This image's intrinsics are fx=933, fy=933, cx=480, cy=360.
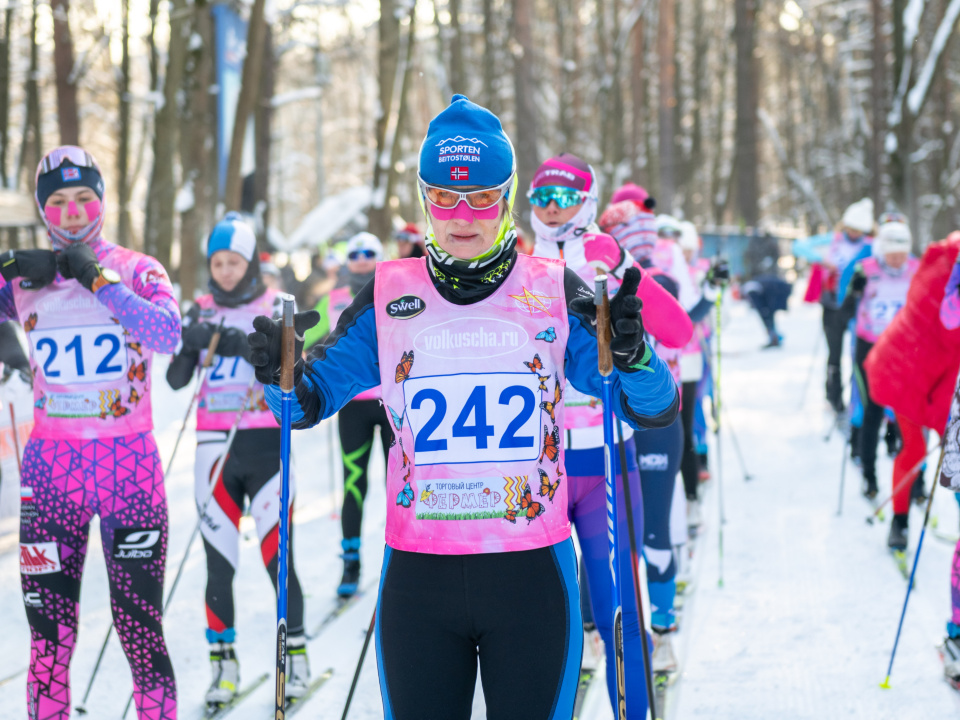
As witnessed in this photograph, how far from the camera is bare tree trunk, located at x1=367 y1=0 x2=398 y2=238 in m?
14.4

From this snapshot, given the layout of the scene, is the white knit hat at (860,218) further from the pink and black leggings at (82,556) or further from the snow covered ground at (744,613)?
the pink and black leggings at (82,556)

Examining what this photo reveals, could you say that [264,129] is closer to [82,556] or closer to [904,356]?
[904,356]

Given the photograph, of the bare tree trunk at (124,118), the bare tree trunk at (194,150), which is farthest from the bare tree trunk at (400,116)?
the bare tree trunk at (124,118)

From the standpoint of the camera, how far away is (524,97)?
16094 mm

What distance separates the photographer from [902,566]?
232 inches

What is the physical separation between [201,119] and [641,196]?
9174 mm

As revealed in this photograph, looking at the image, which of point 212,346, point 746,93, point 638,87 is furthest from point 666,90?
point 212,346

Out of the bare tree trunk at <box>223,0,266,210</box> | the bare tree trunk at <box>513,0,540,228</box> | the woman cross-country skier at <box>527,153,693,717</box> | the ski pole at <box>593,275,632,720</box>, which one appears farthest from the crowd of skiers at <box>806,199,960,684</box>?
the bare tree trunk at <box>223,0,266,210</box>

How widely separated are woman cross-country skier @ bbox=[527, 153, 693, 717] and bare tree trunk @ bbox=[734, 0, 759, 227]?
Result: 1971 centimetres

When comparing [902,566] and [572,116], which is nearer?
[902,566]

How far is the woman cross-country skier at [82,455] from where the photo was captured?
3354 millimetres

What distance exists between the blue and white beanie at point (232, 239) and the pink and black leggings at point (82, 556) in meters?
1.41

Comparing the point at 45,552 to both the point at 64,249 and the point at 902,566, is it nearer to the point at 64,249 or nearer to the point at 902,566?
the point at 64,249

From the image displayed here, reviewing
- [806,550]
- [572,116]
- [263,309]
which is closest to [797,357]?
[806,550]
